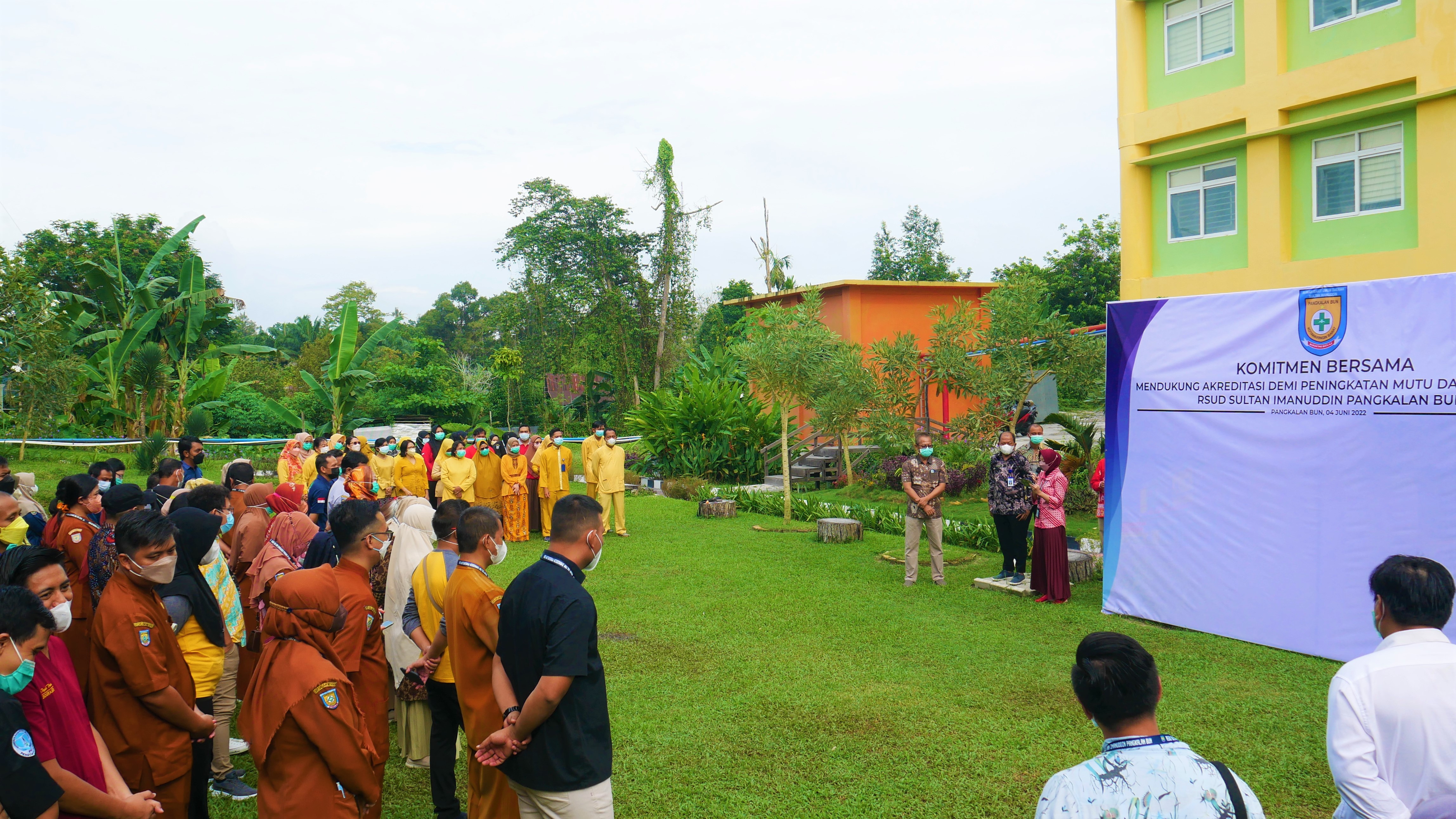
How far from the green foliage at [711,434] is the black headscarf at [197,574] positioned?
15917 mm

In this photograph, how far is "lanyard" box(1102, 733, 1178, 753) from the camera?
206 cm

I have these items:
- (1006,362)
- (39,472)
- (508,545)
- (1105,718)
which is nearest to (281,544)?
(1105,718)

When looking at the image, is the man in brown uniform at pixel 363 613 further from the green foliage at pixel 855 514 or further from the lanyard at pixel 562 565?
the green foliage at pixel 855 514

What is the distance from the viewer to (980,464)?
17.2 meters

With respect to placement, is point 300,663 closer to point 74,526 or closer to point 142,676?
point 142,676

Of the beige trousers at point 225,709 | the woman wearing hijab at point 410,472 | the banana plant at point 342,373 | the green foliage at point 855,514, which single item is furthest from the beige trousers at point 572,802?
the banana plant at point 342,373

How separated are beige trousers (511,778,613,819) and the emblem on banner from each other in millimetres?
6380

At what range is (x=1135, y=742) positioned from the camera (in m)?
2.07

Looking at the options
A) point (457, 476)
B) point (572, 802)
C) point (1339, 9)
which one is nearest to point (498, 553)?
point (572, 802)

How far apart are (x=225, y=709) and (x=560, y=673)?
3.11 m

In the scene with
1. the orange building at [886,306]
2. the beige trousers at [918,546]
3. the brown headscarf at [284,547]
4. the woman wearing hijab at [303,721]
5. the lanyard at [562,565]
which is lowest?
the beige trousers at [918,546]

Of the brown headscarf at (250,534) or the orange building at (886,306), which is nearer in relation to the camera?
the brown headscarf at (250,534)

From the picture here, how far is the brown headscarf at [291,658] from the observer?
10.3 ft

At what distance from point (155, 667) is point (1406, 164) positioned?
1576 cm
